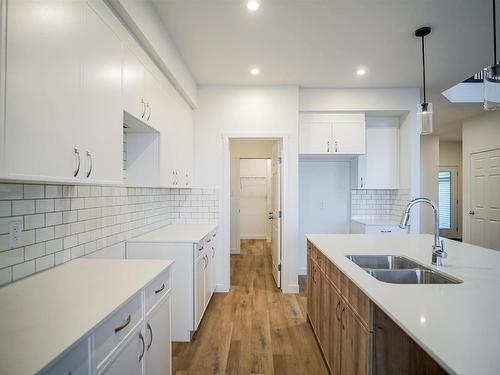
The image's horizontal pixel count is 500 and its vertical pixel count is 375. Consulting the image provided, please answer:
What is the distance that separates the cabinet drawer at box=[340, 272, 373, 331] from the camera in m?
1.22

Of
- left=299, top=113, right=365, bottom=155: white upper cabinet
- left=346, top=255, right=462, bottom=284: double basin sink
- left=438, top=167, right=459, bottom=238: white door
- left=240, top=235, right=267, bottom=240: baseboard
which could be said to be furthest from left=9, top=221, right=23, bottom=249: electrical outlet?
left=438, top=167, right=459, bottom=238: white door

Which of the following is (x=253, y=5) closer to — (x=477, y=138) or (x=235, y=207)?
(x=235, y=207)

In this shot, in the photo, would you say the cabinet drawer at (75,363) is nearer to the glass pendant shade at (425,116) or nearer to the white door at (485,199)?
the glass pendant shade at (425,116)

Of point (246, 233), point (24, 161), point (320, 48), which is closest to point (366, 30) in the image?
point (320, 48)

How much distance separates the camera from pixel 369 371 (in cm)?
122

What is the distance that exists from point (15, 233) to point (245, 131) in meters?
2.60

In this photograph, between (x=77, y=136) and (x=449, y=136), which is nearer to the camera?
(x=77, y=136)

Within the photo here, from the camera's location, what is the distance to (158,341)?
144 cm

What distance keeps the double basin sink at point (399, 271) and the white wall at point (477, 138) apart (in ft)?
13.7

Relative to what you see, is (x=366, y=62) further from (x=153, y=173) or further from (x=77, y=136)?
(x=77, y=136)

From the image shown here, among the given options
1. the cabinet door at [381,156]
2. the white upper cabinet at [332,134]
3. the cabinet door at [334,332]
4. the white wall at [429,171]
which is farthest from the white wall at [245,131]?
the white wall at [429,171]

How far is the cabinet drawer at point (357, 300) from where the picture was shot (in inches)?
48.2

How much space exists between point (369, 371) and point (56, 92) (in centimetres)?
188

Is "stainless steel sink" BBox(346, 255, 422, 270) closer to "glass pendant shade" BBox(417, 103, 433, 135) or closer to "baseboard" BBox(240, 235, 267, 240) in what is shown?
"glass pendant shade" BBox(417, 103, 433, 135)
